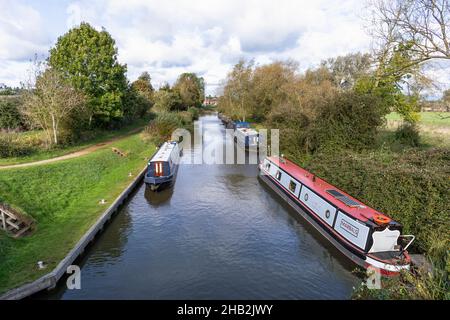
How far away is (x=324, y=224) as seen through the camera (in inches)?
525

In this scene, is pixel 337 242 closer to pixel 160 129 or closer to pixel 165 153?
pixel 165 153

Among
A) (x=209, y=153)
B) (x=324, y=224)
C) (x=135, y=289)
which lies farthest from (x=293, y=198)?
(x=209, y=153)

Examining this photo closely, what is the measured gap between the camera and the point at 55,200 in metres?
15.3

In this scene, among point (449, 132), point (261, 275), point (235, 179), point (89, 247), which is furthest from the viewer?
point (449, 132)

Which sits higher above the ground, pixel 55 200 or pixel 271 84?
pixel 271 84

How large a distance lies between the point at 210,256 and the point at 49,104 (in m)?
19.7

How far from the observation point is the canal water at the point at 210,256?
969cm

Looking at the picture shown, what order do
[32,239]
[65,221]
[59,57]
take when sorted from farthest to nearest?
[59,57] < [65,221] < [32,239]

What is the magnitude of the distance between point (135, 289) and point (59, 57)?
29461mm

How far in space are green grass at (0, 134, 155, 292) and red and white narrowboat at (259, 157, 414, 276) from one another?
9.66 m

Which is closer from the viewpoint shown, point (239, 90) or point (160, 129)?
point (160, 129)

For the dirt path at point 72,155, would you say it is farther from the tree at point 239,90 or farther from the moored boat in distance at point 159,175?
the tree at point 239,90

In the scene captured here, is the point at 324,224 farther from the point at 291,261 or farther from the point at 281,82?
the point at 281,82

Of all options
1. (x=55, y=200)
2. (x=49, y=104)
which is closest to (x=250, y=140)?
(x=49, y=104)
